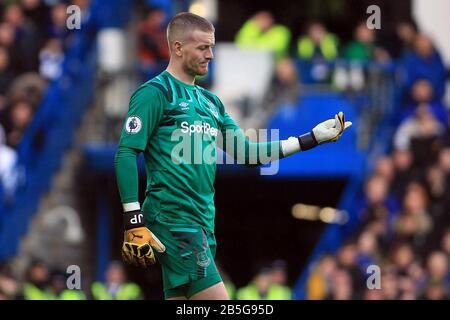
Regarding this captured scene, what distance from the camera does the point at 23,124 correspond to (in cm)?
1816

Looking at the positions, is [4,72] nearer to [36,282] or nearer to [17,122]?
[17,122]

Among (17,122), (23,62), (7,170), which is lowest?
(7,170)

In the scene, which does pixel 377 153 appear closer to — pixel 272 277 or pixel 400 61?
pixel 400 61

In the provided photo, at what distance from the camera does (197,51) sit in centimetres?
861

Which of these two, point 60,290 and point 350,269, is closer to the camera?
point 60,290

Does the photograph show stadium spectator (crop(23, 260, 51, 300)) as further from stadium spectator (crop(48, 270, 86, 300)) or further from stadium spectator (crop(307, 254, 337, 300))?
stadium spectator (crop(307, 254, 337, 300))

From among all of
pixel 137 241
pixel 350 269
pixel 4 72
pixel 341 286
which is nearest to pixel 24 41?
pixel 4 72

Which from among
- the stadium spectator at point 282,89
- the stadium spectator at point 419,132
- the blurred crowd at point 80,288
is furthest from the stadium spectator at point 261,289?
the stadium spectator at point 282,89

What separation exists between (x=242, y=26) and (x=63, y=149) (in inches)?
164

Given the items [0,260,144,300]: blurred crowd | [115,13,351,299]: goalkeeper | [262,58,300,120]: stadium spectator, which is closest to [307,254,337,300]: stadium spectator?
[0,260,144,300]: blurred crowd

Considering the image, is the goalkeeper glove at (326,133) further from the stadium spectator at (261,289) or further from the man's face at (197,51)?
the stadium spectator at (261,289)

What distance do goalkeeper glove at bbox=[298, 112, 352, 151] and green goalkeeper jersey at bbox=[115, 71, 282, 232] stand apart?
60 cm

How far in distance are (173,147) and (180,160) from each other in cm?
9
